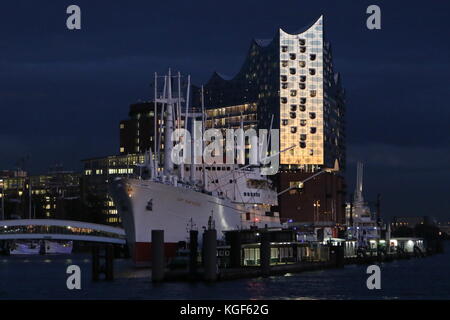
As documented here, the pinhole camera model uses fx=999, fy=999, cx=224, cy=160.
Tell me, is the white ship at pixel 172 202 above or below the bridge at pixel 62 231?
above

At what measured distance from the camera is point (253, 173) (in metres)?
129

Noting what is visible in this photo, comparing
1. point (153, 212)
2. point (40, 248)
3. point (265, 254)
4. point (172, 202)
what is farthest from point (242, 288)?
point (40, 248)

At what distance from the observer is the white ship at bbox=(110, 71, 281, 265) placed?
97375 mm


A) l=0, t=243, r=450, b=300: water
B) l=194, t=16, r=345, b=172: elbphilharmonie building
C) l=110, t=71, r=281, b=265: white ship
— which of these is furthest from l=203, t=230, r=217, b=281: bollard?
l=194, t=16, r=345, b=172: elbphilharmonie building

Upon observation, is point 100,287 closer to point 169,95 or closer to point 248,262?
point 248,262

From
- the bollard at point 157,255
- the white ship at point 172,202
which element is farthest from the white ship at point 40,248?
the bollard at point 157,255

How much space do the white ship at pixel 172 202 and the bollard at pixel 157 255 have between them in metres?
18.2

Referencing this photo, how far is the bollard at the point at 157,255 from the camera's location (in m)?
71.2

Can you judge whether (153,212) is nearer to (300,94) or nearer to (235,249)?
(235,249)

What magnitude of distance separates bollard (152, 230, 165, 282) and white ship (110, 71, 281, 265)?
59.7 feet

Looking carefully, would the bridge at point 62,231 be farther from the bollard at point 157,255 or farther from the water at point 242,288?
the bollard at point 157,255

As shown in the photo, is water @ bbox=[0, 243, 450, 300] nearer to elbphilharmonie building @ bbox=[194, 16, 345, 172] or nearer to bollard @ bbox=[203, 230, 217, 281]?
bollard @ bbox=[203, 230, 217, 281]

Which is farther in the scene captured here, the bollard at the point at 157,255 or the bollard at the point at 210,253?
the bollard at the point at 210,253
